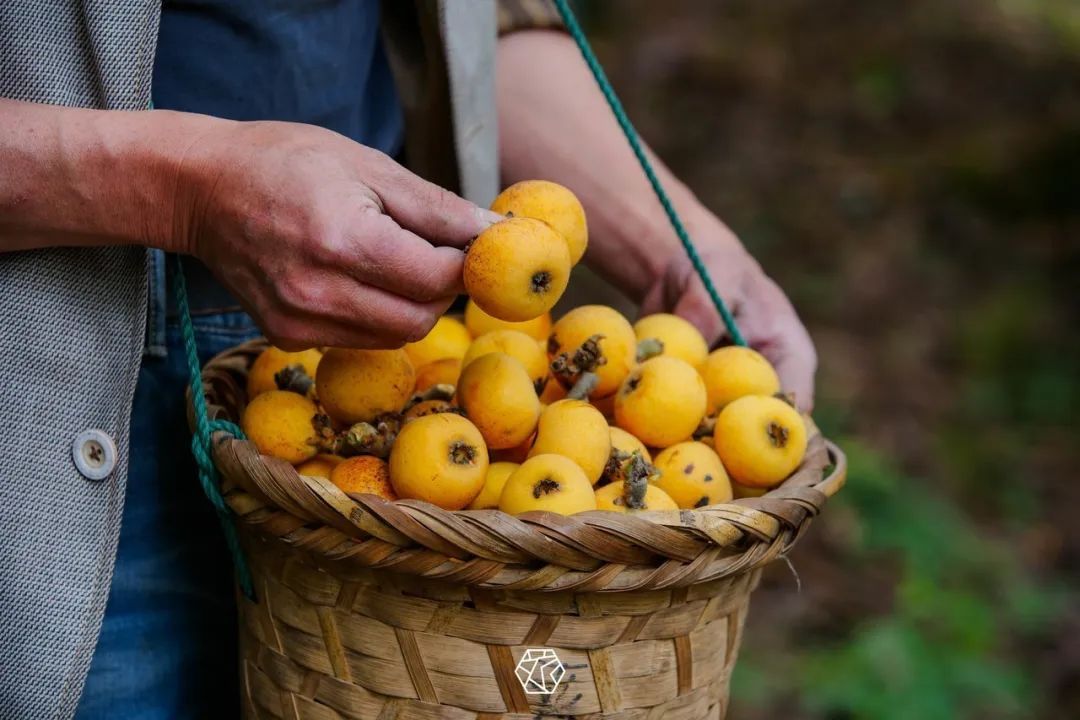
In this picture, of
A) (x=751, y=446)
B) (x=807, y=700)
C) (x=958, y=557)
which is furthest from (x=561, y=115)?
(x=958, y=557)

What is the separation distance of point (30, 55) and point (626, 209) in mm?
1059

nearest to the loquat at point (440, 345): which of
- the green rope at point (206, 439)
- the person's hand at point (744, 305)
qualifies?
the green rope at point (206, 439)

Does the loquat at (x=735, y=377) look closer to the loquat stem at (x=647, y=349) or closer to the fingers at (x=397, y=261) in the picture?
the loquat stem at (x=647, y=349)

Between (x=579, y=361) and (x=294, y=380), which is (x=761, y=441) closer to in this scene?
(x=579, y=361)

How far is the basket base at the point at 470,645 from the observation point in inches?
48.3

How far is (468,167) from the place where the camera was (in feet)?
5.94

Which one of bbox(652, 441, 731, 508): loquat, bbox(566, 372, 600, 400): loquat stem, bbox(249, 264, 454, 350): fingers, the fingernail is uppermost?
the fingernail

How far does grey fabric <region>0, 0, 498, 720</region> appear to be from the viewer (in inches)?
50.7

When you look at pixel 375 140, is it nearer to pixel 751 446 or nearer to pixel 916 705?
pixel 751 446

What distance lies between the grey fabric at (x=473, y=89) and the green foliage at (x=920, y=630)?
2.05m

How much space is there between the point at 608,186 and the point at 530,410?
73cm

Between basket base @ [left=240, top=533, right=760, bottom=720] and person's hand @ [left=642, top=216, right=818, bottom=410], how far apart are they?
0.57 m

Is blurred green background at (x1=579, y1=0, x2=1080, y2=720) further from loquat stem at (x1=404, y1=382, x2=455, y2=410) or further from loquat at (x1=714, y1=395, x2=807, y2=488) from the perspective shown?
loquat stem at (x1=404, y1=382, x2=455, y2=410)

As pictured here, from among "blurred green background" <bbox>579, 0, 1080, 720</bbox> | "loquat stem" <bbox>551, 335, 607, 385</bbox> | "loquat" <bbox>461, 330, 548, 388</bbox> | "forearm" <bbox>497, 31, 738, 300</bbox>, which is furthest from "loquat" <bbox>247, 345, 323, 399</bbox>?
"blurred green background" <bbox>579, 0, 1080, 720</bbox>
